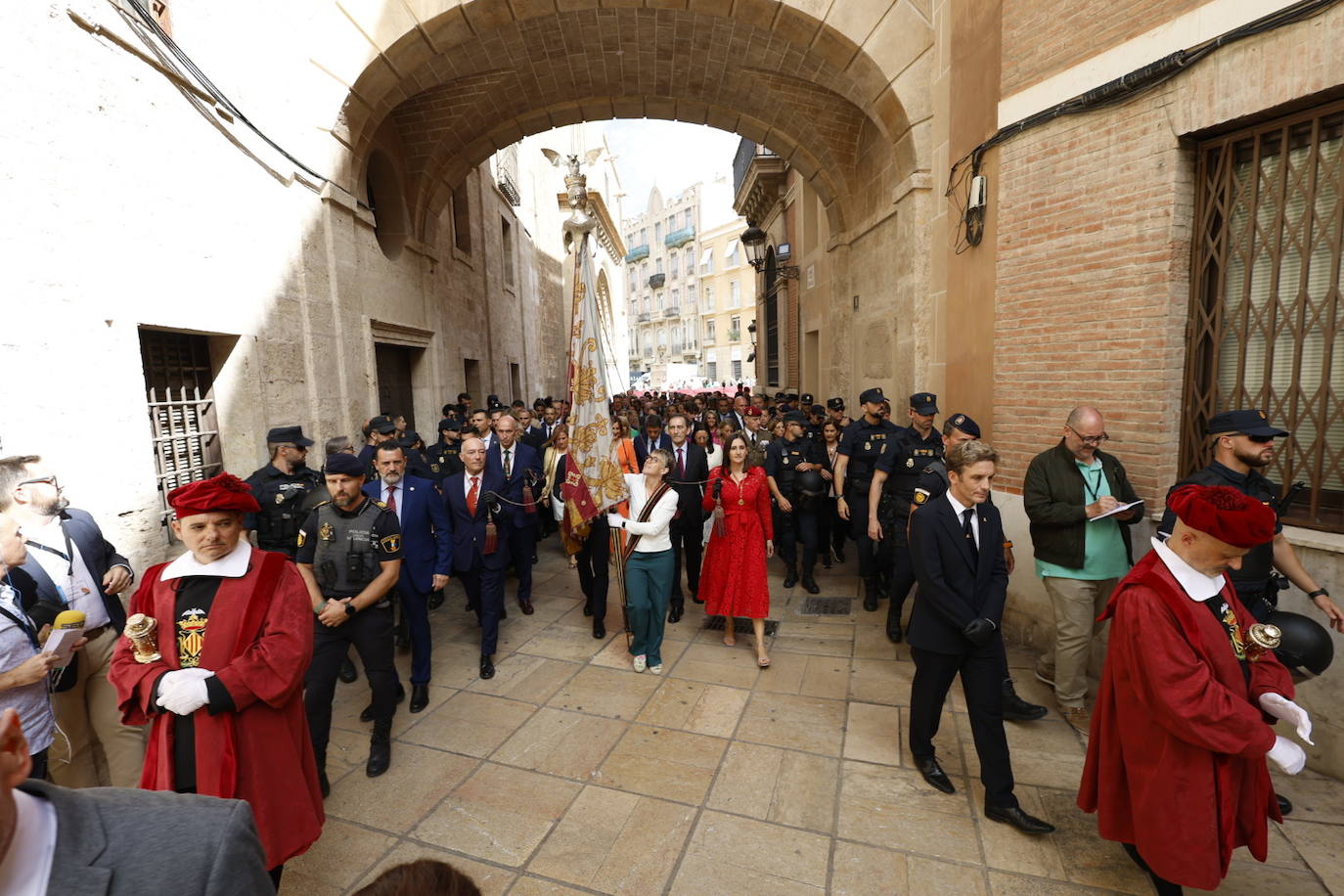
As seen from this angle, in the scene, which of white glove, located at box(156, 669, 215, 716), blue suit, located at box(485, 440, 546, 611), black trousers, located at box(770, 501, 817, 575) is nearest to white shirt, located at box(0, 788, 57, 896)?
white glove, located at box(156, 669, 215, 716)

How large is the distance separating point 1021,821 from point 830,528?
443 centimetres

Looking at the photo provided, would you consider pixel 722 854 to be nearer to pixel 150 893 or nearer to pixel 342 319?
pixel 150 893

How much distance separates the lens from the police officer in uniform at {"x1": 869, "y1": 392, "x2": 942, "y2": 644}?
509cm

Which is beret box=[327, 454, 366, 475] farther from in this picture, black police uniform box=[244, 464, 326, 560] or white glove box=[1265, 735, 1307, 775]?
white glove box=[1265, 735, 1307, 775]

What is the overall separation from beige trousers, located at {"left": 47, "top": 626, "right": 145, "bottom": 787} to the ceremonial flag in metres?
3.00

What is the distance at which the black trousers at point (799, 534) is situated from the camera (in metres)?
6.43

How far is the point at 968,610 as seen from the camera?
3053 millimetres

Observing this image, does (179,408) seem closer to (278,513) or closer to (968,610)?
(278,513)

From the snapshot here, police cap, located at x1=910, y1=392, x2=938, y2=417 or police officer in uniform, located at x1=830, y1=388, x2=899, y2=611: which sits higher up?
police cap, located at x1=910, y1=392, x2=938, y2=417

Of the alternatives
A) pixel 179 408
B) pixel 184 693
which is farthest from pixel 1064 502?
A: pixel 179 408

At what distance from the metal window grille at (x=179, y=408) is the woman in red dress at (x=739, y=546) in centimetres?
421

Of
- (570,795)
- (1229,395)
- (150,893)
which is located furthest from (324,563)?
(1229,395)

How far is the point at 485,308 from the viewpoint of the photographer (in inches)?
527

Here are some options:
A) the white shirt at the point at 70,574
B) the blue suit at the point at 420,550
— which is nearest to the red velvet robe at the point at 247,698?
the white shirt at the point at 70,574
